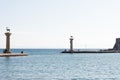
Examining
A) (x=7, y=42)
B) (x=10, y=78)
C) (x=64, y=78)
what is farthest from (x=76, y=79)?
(x=7, y=42)

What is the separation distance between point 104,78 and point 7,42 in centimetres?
6637

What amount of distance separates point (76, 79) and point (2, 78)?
926cm

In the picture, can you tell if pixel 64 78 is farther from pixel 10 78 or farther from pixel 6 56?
pixel 6 56

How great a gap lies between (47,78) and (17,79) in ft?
12.5

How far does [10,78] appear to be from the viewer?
46.6 metres

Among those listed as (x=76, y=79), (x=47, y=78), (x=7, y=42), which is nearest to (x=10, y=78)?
(x=47, y=78)

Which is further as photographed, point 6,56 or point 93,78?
point 6,56

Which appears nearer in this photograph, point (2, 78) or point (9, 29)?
point (2, 78)

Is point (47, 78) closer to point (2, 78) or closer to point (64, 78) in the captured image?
point (64, 78)

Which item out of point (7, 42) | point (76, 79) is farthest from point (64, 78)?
point (7, 42)

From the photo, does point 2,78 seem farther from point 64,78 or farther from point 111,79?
point 111,79

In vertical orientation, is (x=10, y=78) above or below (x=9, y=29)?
below

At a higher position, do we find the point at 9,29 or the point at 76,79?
the point at 9,29

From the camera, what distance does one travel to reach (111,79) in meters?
46.0
